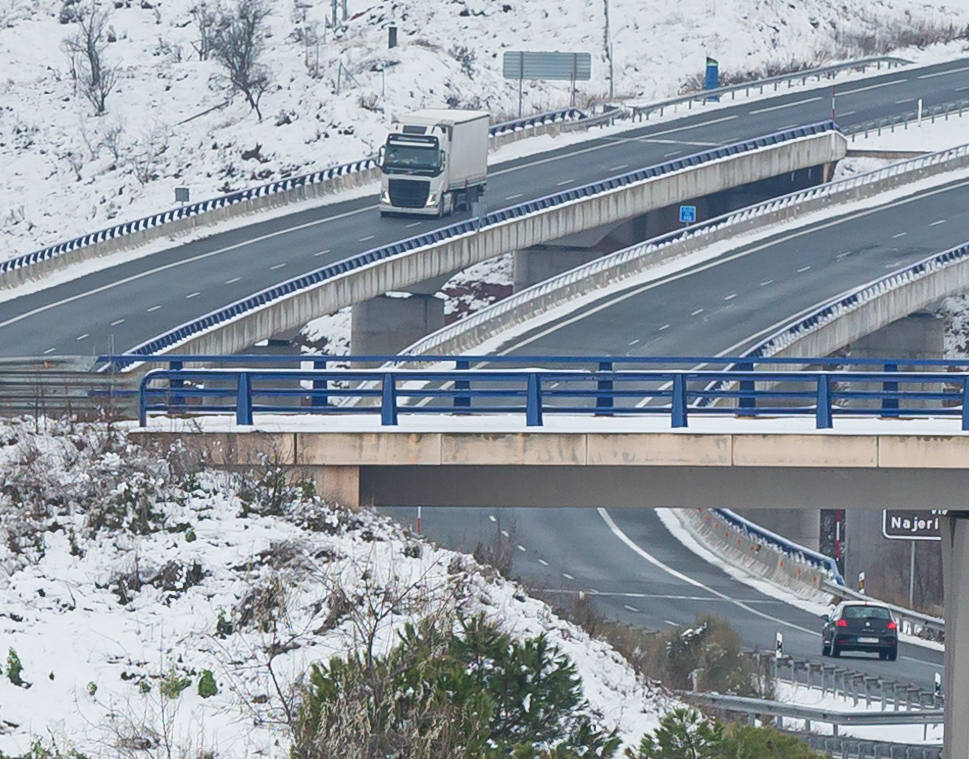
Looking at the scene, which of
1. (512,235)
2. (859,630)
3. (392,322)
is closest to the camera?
(859,630)

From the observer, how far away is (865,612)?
38406 millimetres

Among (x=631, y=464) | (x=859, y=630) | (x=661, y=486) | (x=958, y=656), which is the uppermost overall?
(x=631, y=464)

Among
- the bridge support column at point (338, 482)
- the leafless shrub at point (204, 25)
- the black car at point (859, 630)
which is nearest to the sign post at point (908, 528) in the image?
the black car at point (859, 630)

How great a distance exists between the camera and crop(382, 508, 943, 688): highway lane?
1594 inches

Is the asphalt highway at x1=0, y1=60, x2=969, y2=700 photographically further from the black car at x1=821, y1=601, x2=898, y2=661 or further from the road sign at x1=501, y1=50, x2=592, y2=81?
the road sign at x1=501, y1=50, x2=592, y2=81

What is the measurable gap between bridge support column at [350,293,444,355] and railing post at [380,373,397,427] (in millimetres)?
40153

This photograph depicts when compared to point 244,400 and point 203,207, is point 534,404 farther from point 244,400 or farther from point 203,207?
point 203,207

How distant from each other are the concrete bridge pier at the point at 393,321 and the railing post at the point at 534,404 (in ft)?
131

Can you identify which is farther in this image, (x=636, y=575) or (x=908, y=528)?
(x=636, y=575)

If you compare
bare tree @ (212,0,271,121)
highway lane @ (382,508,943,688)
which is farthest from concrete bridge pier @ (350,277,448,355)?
bare tree @ (212,0,271,121)

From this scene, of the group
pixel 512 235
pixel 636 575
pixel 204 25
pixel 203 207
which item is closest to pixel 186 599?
pixel 636 575

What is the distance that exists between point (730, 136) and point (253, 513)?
2410 inches

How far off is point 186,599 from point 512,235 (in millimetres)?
43998

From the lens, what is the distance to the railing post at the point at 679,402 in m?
23.0
